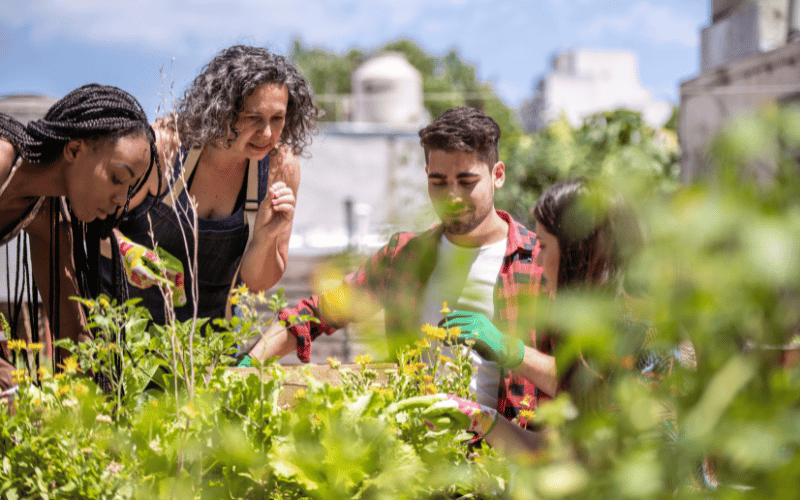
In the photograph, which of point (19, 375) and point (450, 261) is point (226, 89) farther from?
point (19, 375)

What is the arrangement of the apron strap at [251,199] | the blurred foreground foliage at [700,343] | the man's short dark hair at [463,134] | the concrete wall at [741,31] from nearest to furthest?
1. the blurred foreground foliage at [700,343]
2. the man's short dark hair at [463,134]
3. the apron strap at [251,199]
4. the concrete wall at [741,31]

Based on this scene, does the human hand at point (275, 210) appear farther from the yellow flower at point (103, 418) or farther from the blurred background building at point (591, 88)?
the blurred background building at point (591, 88)

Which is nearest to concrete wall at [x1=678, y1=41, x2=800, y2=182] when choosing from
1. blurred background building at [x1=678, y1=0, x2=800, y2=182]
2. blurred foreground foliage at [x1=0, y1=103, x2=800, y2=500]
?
blurred background building at [x1=678, y1=0, x2=800, y2=182]

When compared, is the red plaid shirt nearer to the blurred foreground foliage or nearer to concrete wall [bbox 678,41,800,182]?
the blurred foreground foliage

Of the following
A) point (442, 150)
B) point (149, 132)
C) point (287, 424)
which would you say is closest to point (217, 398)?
point (287, 424)

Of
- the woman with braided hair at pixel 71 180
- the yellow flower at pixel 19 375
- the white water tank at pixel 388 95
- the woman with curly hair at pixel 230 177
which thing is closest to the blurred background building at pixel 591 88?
the white water tank at pixel 388 95

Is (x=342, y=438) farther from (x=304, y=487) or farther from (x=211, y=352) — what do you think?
(x=211, y=352)

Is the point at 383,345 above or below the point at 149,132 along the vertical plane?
below

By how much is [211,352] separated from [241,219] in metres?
1.22

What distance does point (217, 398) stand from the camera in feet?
3.15

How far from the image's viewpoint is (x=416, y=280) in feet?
7.02

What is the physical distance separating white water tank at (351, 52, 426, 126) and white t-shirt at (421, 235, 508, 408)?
21462 millimetres

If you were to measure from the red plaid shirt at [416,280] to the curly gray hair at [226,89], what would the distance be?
2.10 ft

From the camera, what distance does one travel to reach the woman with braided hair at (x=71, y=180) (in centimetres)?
164
